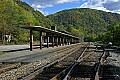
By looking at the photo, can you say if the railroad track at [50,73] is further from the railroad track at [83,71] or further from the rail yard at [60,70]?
the railroad track at [83,71]

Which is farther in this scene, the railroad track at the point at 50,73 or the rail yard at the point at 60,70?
the rail yard at the point at 60,70

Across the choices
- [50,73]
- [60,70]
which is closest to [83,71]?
[60,70]

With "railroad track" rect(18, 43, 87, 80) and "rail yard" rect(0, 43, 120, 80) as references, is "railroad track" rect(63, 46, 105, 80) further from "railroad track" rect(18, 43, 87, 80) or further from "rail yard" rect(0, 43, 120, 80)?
"railroad track" rect(18, 43, 87, 80)

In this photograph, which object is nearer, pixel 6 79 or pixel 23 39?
pixel 6 79

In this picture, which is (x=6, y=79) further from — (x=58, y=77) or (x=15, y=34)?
(x=15, y=34)

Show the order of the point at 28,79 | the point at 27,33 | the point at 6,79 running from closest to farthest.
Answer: the point at 28,79
the point at 6,79
the point at 27,33

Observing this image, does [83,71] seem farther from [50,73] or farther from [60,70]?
[50,73]

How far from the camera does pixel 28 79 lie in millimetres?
10242

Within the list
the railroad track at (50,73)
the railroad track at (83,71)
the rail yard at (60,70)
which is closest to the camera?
the railroad track at (50,73)

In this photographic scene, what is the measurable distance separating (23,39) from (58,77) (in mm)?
100016

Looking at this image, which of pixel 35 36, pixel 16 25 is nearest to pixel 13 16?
pixel 16 25

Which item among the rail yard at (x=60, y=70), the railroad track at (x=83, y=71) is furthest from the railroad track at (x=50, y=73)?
the railroad track at (x=83, y=71)

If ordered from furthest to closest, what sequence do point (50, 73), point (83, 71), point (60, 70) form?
point (60, 70)
point (83, 71)
point (50, 73)

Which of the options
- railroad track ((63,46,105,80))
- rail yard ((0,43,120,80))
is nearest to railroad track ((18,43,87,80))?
rail yard ((0,43,120,80))
